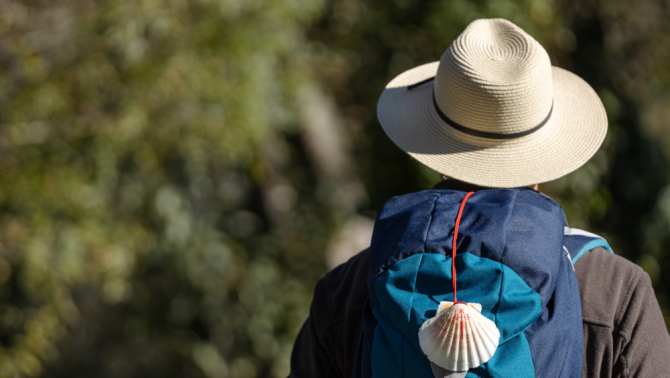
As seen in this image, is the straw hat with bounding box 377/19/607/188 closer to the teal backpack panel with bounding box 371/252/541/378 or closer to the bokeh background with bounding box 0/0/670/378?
the teal backpack panel with bounding box 371/252/541/378

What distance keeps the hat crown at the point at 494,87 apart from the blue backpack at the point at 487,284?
0.90 feet

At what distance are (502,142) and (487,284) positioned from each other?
425 millimetres

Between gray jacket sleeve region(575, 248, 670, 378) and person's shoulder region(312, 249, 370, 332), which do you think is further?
person's shoulder region(312, 249, 370, 332)

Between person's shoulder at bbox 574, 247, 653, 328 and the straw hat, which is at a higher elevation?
the straw hat

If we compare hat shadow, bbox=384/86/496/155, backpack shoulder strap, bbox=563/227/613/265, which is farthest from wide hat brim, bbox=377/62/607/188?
backpack shoulder strap, bbox=563/227/613/265

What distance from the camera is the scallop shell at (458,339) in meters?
0.79

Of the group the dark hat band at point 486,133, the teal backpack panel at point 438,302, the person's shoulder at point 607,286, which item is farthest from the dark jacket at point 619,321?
the dark hat band at point 486,133

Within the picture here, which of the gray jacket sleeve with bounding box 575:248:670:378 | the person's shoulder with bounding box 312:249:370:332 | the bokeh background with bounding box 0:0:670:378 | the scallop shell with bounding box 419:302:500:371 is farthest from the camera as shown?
the bokeh background with bounding box 0:0:670:378

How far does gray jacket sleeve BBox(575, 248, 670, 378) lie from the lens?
36.5 inches

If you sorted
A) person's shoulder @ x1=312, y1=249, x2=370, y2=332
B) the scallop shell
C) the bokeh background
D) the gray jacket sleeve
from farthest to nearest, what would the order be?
the bokeh background
person's shoulder @ x1=312, y1=249, x2=370, y2=332
the gray jacket sleeve
the scallop shell

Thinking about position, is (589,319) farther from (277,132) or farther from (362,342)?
(277,132)

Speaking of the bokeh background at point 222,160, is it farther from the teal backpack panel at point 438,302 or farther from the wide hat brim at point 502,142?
the teal backpack panel at point 438,302

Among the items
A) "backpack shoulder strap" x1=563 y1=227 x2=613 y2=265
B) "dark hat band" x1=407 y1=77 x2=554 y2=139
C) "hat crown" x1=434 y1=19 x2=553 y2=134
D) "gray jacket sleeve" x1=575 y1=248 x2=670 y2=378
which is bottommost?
"gray jacket sleeve" x1=575 y1=248 x2=670 y2=378

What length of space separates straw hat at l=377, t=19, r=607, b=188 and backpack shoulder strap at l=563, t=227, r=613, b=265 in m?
0.15
